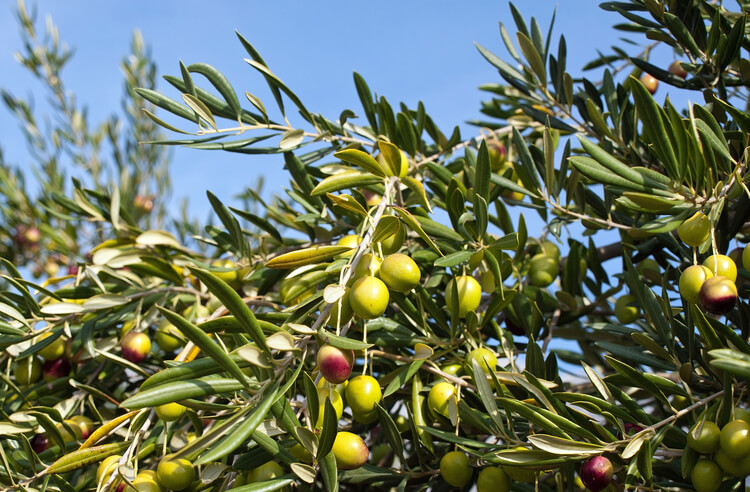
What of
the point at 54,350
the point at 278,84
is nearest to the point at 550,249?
the point at 278,84

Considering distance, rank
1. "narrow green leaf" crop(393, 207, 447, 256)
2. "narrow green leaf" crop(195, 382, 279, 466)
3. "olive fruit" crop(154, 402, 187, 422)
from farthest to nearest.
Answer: "olive fruit" crop(154, 402, 187, 422)
"narrow green leaf" crop(393, 207, 447, 256)
"narrow green leaf" crop(195, 382, 279, 466)

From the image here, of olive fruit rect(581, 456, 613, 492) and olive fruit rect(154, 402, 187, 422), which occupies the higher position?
olive fruit rect(154, 402, 187, 422)

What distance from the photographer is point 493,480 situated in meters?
1.17

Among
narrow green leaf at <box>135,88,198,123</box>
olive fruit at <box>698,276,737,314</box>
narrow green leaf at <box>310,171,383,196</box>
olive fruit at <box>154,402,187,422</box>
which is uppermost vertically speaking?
narrow green leaf at <box>135,88,198,123</box>

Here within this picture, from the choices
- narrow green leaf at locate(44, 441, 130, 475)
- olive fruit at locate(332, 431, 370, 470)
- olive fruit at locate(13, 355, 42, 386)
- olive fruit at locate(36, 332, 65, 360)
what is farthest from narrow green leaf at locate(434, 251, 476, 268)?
olive fruit at locate(13, 355, 42, 386)

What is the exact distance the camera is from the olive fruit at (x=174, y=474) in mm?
1102

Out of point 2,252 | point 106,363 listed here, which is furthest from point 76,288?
point 2,252

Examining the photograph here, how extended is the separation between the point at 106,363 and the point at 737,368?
1.52 meters

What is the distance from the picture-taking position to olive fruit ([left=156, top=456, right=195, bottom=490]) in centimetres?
110

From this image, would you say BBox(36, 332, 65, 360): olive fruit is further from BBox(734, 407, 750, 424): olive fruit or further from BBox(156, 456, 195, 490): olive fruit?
BBox(734, 407, 750, 424): olive fruit

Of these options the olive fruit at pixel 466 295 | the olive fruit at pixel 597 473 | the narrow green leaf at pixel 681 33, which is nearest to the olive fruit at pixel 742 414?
the olive fruit at pixel 597 473

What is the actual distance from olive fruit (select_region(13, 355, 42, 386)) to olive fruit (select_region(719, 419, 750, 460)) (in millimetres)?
1641

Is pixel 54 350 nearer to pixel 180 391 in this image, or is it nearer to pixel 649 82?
pixel 180 391

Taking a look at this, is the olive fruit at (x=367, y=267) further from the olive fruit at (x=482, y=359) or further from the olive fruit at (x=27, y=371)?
the olive fruit at (x=27, y=371)
